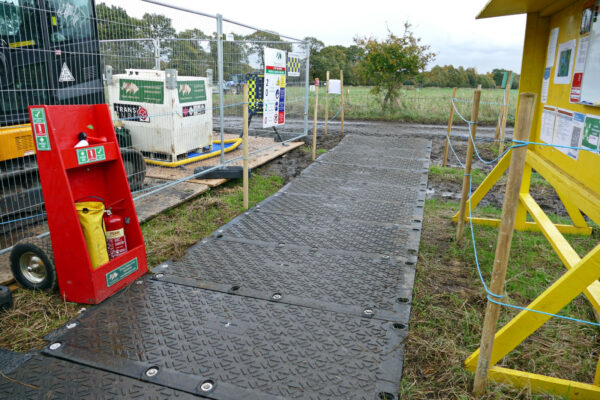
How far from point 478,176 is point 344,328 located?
5.67 meters

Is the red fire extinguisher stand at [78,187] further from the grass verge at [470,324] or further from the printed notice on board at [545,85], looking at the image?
the printed notice on board at [545,85]

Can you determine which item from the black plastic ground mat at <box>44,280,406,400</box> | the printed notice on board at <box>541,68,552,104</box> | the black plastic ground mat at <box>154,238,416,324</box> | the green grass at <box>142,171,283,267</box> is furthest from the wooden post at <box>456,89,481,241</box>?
the green grass at <box>142,171,283,267</box>

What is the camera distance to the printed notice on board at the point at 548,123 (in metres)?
3.28

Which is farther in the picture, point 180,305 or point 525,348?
point 180,305

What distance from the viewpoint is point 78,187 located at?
3203mm

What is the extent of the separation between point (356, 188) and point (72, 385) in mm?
4813

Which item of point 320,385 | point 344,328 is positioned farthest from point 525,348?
point 320,385

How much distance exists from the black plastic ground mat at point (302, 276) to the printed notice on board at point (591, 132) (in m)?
1.60

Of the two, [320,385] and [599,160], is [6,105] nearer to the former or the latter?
[320,385]

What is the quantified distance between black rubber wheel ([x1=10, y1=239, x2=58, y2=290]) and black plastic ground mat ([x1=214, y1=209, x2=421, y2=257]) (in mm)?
1702

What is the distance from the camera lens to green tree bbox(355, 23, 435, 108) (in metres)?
16.2

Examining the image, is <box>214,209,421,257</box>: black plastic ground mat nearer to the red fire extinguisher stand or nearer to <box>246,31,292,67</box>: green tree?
the red fire extinguisher stand

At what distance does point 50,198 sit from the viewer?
2.93m

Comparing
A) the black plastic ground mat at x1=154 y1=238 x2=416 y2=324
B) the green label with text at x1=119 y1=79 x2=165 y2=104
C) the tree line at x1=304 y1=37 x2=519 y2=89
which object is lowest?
the black plastic ground mat at x1=154 y1=238 x2=416 y2=324
